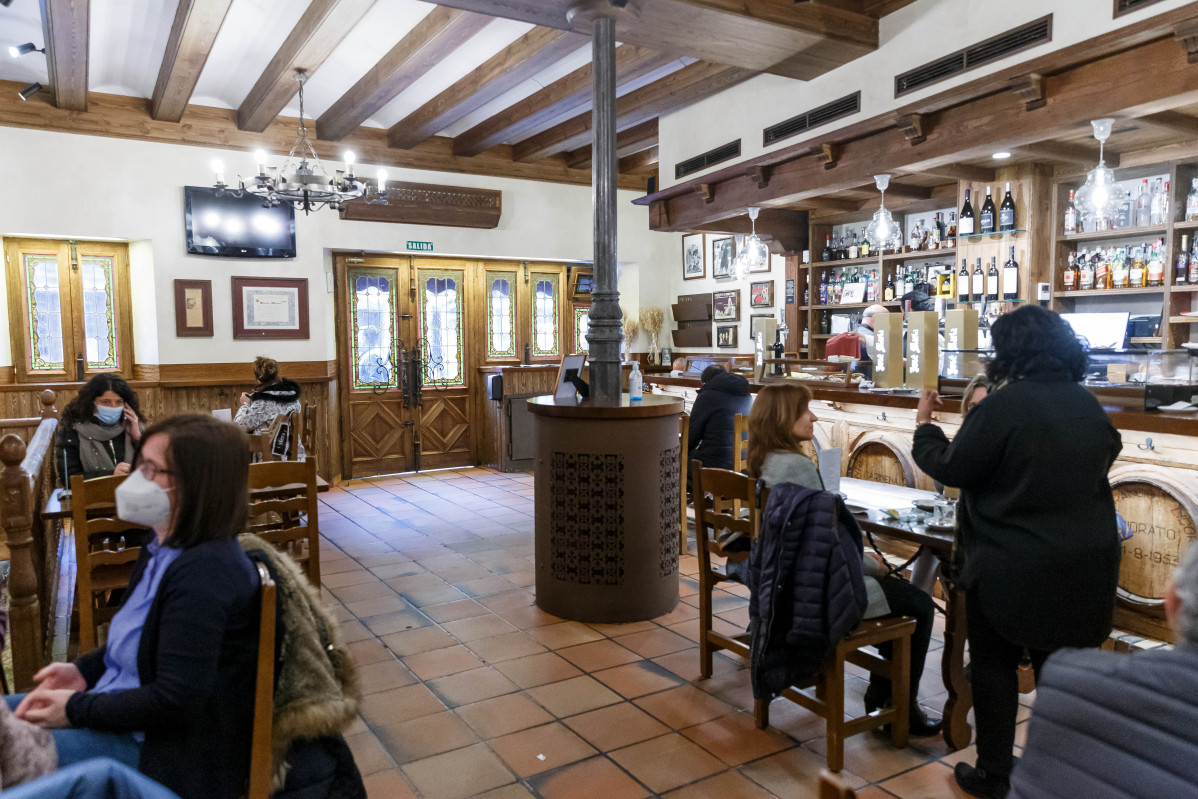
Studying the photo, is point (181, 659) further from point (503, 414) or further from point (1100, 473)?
point (503, 414)

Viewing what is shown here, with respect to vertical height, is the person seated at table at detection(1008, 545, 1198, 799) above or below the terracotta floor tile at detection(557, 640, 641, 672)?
above

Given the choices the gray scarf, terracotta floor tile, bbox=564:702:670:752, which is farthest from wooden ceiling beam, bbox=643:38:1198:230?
the gray scarf

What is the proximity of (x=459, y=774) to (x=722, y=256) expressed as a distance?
24.4 feet

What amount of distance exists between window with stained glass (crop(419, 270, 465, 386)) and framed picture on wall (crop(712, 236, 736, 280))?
114 inches

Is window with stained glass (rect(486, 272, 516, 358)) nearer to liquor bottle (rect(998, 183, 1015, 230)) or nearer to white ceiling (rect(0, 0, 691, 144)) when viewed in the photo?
white ceiling (rect(0, 0, 691, 144))

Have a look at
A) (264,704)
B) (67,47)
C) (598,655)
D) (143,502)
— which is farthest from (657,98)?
(264,704)

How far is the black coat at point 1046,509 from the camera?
2168mm

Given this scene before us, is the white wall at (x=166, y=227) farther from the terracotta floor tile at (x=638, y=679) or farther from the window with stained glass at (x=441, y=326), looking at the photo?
the terracotta floor tile at (x=638, y=679)

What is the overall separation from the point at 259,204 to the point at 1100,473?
7284 mm

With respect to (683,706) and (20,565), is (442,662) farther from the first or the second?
(20,565)

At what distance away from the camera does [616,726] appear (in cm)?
295

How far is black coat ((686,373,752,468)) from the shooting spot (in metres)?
4.90

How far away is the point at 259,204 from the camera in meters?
7.51

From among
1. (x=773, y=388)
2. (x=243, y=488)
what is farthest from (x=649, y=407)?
(x=243, y=488)
